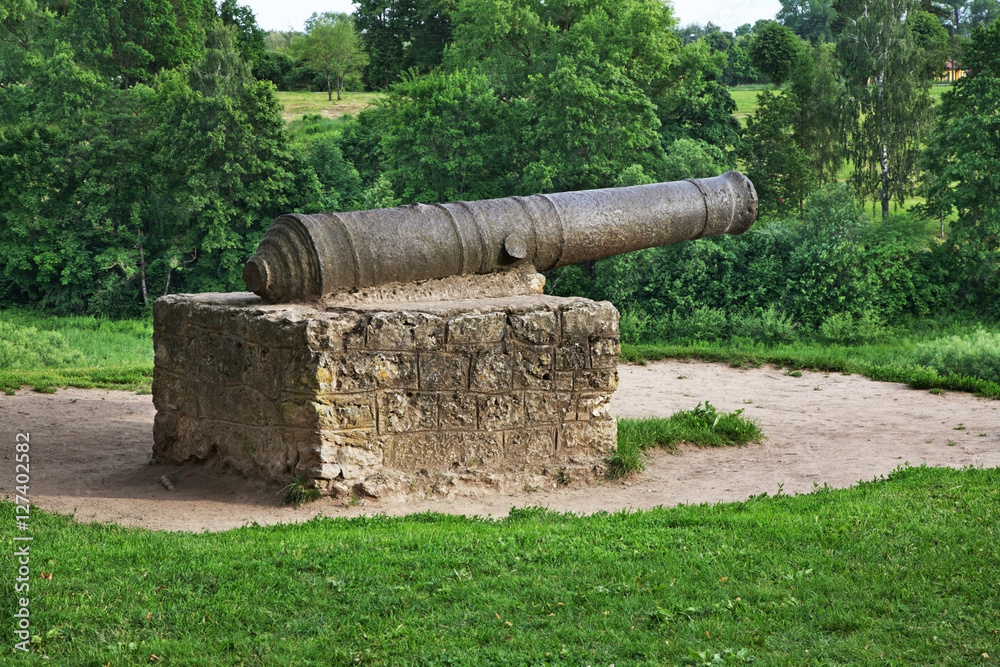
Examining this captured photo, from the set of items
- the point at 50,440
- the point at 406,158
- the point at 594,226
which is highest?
the point at 406,158

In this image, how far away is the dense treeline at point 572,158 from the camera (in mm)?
19109

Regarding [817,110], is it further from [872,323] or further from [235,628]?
[235,628]

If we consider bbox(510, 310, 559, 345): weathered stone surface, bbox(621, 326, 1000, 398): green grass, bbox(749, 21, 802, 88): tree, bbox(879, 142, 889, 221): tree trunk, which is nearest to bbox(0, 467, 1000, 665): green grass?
bbox(510, 310, 559, 345): weathered stone surface

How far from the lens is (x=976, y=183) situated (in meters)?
19.1

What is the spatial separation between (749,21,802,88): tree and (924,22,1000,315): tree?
17.2 meters

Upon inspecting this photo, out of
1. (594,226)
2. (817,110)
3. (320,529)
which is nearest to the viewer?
(320,529)

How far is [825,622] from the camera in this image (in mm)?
4820

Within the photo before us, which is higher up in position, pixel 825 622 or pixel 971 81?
pixel 971 81

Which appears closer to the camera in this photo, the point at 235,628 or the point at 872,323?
the point at 235,628

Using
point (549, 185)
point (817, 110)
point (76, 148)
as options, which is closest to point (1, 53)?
point (76, 148)

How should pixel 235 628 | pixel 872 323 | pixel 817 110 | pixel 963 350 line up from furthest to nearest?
1. pixel 817 110
2. pixel 872 323
3. pixel 963 350
4. pixel 235 628

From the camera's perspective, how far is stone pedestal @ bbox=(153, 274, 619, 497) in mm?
7309

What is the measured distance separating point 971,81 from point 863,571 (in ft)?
56.4

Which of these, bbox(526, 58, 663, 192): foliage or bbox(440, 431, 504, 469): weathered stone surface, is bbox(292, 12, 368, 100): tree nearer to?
bbox(526, 58, 663, 192): foliage
